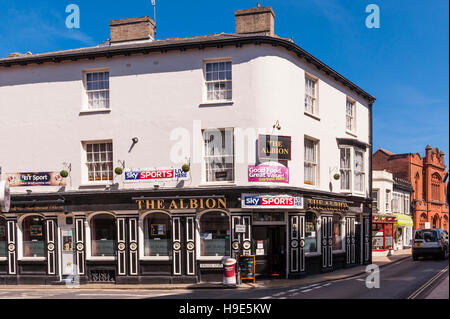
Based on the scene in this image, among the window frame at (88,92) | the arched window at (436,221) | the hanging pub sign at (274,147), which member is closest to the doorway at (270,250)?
the hanging pub sign at (274,147)

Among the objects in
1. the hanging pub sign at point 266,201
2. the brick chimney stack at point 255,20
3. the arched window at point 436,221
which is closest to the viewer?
the hanging pub sign at point 266,201

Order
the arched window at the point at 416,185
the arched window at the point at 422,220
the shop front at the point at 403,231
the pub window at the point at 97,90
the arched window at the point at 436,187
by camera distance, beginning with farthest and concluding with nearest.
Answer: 1. the arched window at the point at 436,187
2. the arched window at the point at 422,220
3. the arched window at the point at 416,185
4. the shop front at the point at 403,231
5. the pub window at the point at 97,90

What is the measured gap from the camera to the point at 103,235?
69.7 ft

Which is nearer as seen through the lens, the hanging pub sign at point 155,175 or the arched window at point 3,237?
the hanging pub sign at point 155,175

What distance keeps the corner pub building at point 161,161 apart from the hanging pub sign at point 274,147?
1.8 inches

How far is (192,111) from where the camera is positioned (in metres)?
20.7

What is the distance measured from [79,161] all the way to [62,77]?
412 cm

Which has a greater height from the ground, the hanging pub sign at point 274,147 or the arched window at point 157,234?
the hanging pub sign at point 274,147

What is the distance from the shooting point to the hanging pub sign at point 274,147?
1997 cm

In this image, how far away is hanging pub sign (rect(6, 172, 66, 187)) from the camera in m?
21.7

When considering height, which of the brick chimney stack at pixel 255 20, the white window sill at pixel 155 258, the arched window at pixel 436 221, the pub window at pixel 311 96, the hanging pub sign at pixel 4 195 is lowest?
the arched window at pixel 436 221

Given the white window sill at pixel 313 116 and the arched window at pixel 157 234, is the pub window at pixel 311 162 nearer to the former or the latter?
the white window sill at pixel 313 116

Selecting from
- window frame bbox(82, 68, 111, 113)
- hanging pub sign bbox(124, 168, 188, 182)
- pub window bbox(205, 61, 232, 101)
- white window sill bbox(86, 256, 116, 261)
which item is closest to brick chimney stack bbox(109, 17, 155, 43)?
window frame bbox(82, 68, 111, 113)
